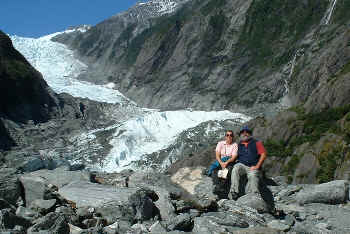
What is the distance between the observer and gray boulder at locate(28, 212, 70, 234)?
6.20 metres

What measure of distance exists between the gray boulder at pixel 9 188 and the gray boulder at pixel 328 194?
6.86 m

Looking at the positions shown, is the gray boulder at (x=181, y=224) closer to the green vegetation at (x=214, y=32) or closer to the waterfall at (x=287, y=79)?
the waterfall at (x=287, y=79)

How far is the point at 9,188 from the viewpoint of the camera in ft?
26.7

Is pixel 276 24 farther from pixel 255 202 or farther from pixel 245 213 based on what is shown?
pixel 245 213

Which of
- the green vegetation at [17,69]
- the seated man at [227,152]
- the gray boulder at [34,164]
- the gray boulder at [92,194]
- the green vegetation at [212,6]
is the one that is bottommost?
the gray boulder at [92,194]

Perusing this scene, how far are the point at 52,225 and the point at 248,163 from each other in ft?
14.7

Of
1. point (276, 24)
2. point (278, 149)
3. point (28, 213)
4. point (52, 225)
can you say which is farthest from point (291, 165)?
point (276, 24)

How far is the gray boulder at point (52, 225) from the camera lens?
20.3ft

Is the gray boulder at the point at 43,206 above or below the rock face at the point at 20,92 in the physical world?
below

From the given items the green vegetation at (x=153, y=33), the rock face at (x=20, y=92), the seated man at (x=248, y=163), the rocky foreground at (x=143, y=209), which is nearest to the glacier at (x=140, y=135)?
the rock face at (x=20, y=92)

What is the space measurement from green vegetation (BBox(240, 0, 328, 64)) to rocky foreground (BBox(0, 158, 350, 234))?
81746 mm

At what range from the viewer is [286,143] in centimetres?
3369

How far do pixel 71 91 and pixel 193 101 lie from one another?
41.9 metres

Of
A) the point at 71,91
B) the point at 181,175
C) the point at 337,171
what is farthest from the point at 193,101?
the point at 181,175
